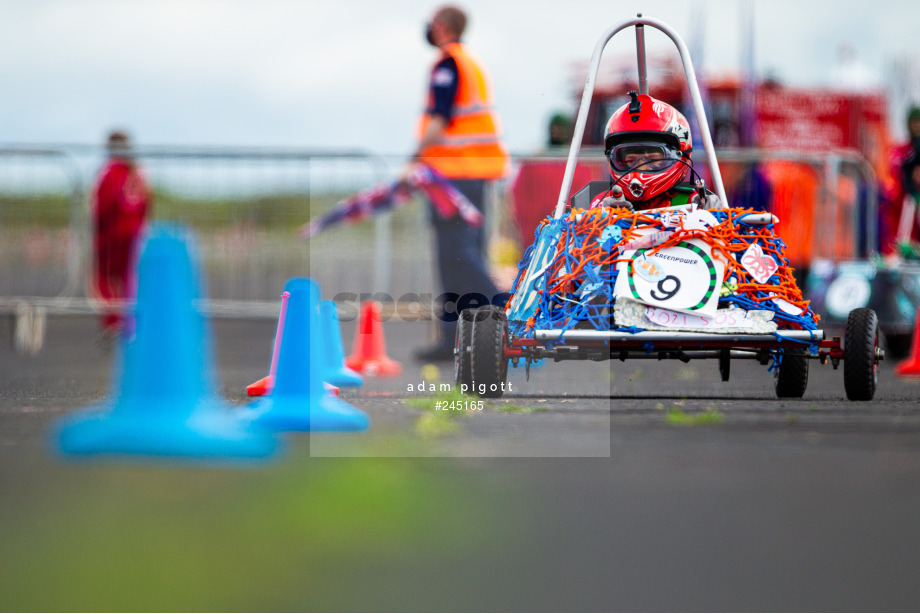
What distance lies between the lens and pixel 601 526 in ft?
13.4

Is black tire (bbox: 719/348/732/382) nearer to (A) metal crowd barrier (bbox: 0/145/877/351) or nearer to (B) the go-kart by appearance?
(B) the go-kart

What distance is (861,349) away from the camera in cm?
709

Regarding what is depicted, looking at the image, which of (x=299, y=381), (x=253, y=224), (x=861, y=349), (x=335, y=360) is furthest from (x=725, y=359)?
(x=253, y=224)

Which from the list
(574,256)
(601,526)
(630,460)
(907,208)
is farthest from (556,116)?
(601,526)

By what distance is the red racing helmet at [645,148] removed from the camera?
724 centimetres

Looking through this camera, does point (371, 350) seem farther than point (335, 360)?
Yes

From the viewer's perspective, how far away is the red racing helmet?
7238 millimetres

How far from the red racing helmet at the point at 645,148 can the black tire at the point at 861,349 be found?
1.14 metres

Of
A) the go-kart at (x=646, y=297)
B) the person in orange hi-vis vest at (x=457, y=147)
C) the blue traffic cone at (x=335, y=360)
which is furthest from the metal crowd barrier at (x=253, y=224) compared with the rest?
the go-kart at (x=646, y=297)

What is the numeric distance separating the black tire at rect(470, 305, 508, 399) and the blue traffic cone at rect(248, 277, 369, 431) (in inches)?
45.6

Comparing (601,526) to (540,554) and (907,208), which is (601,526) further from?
(907,208)

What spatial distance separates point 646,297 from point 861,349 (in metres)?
1.21

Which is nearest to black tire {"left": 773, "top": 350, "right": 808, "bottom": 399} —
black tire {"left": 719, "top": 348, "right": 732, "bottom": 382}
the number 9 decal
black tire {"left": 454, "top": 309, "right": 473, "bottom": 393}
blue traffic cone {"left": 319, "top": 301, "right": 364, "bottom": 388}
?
black tire {"left": 719, "top": 348, "right": 732, "bottom": 382}

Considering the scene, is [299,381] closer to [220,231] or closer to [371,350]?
[371,350]
